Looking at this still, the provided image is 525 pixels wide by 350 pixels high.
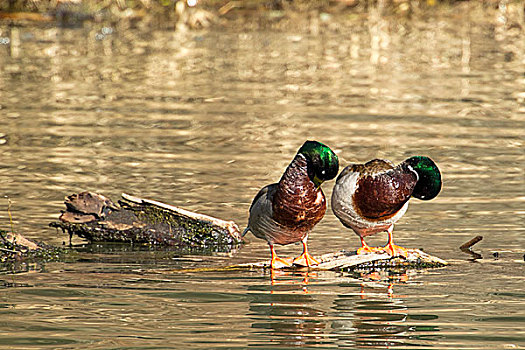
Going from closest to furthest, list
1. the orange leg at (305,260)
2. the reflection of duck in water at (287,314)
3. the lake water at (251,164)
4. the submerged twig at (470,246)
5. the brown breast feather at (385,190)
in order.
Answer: the reflection of duck in water at (287,314), the lake water at (251,164), the brown breast feather at (385,190), the orange leg at (305,260), the submerged twig at (470,246)

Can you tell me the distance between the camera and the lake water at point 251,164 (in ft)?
19.8

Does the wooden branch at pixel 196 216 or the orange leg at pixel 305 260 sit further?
the wooden branch at pixel 196 216

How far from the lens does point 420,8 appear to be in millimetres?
33312

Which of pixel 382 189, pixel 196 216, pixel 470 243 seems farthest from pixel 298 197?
pixel 470 243

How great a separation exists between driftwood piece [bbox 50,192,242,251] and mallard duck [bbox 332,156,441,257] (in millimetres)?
1523

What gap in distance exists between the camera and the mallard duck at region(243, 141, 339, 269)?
6.68 meters

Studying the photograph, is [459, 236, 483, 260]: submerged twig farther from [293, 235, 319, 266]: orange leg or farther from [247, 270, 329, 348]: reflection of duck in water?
[247, 270, 329, 348]: reflection of duck in water

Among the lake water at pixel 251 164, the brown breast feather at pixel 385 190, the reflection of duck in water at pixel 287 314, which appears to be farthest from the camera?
the brown breast feather at pixel 385 190

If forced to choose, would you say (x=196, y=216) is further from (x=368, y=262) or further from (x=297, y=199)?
(x=297, y=199)

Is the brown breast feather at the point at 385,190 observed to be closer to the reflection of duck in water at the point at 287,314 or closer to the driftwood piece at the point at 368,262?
the driftwood piece at the point at 368,262

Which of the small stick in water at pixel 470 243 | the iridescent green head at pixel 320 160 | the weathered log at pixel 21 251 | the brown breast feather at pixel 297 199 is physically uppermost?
the iridescent green head at pixel 320 160

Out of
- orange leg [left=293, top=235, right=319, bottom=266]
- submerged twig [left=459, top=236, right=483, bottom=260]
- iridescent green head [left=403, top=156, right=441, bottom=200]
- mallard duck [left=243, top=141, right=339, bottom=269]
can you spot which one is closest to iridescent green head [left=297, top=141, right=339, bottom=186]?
mallard duck [left=243, top=141, right=339, bottom=269]

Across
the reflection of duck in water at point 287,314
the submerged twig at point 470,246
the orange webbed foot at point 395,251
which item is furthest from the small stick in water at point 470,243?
the reflection of duck in water at point 287,314

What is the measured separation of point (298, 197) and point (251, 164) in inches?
196
